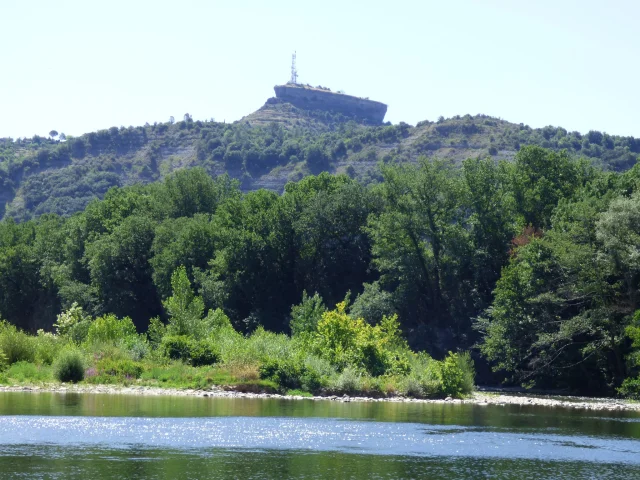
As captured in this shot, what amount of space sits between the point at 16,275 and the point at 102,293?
19.2m

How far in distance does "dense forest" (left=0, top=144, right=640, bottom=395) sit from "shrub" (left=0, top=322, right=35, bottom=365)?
1013cm

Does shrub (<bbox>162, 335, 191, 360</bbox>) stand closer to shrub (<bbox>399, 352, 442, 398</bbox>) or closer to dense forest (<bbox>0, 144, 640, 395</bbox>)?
dense forest (<bbox>0, 144, 640, 395</bbox>)

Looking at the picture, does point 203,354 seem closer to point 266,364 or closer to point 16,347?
point 266,364

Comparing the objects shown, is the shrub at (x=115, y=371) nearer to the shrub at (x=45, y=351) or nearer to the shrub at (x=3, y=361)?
the shrub at (x=45, y=351)

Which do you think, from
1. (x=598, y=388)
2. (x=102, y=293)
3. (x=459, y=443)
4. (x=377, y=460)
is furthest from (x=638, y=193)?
(x=102, y=293)

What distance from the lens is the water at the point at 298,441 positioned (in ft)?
105

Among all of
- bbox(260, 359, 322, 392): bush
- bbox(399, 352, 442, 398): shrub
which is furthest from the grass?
bbox(399, 352, 442, 398): shrub

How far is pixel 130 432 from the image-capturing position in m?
39.1

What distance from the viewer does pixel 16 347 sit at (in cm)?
6206

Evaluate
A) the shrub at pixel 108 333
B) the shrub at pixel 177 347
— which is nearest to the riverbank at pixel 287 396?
the shrub at pixel 177 347

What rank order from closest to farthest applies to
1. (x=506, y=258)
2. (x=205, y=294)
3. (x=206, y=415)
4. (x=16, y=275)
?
(x=206, y=415) < (x=506, y=258) < (x=205, y=294) < (x=16, y=275)

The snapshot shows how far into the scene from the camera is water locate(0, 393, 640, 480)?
3216 centimetres

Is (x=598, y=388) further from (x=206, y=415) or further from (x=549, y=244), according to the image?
(x=206, y=415)

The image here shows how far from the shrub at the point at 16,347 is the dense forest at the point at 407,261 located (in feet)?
33.2
